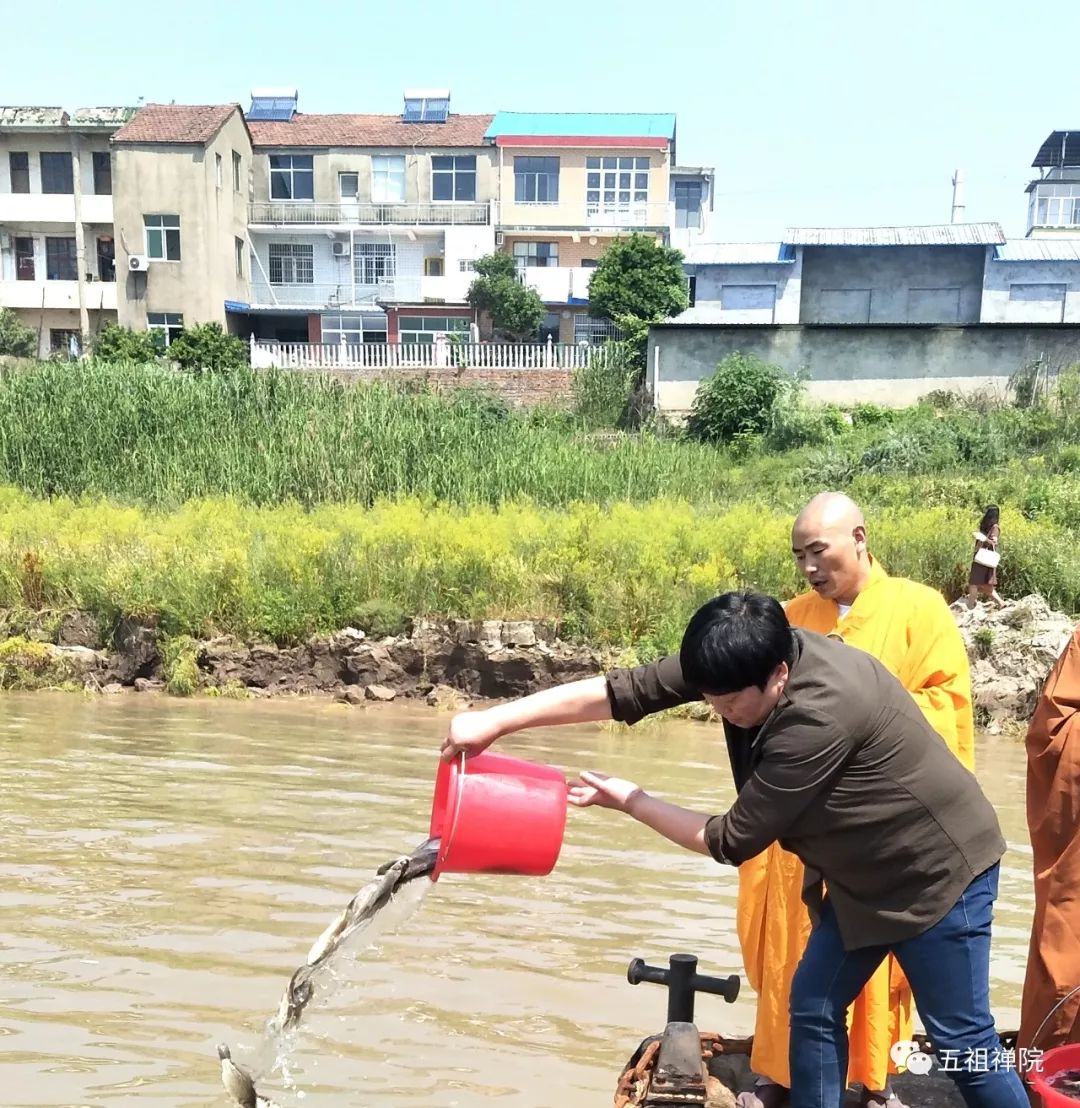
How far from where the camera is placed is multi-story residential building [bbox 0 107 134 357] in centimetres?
3170

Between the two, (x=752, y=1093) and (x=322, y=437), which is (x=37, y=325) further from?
(x=752, y=1093)

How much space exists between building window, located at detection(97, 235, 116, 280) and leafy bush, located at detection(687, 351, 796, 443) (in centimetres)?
2022

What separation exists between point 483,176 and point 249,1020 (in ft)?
105

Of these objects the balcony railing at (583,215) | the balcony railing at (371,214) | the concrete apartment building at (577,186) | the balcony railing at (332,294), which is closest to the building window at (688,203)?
the concrete apartment building at (577,186)

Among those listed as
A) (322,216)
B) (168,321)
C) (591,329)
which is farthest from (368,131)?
(591,329)

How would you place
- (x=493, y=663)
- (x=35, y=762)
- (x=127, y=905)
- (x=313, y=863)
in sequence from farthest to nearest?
(x=493, y=663), (x=35, y=762), (x=313, y=863), (x=127, y=905)

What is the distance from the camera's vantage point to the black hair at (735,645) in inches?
89.0

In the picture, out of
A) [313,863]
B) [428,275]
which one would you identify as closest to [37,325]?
[428,275]

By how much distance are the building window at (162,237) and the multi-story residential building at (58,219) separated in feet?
5.54

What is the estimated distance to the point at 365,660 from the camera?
927 centimetres

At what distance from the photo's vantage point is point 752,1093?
3059 mm

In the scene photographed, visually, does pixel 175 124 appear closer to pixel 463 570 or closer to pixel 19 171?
pixel 19 171

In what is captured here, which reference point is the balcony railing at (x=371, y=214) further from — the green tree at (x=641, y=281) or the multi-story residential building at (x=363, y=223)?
the green tree at (x=641, y=281)

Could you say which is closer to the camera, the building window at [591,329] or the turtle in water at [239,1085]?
the turtle in water at [239,1085]
